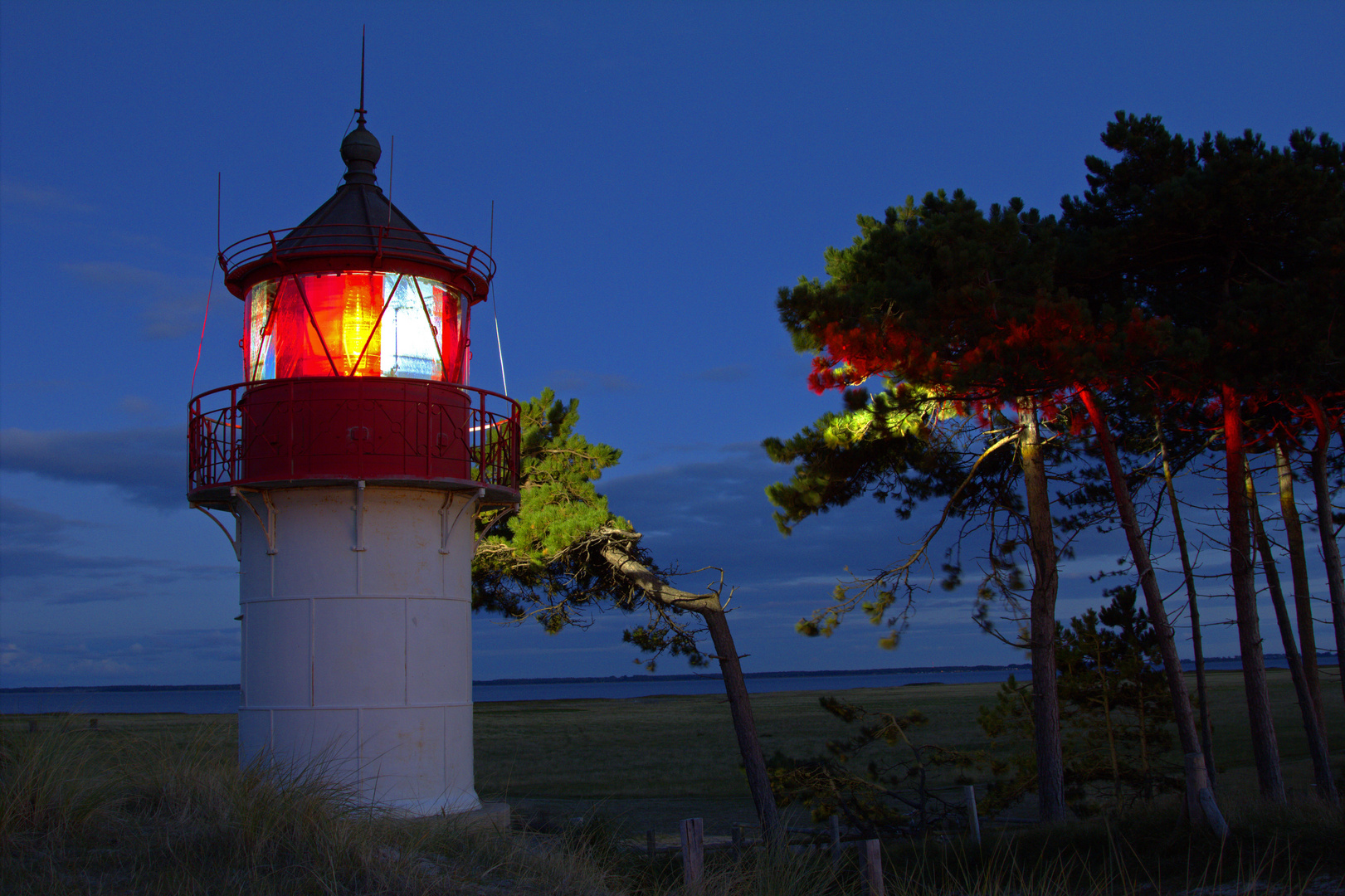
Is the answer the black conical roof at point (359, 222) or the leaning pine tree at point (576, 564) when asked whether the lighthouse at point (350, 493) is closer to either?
the black conical roof at point (359, 222)

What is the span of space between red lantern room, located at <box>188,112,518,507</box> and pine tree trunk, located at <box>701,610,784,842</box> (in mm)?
5376

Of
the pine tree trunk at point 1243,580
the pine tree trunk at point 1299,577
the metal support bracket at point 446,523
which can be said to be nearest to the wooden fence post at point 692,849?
the metal support bracket at point 446,523

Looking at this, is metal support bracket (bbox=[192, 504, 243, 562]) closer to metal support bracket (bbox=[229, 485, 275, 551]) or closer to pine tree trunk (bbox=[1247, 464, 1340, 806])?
metal support bracket (bbox=[229, 485, 275, 551])

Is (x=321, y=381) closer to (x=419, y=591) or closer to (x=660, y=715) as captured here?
(x=419, y=591)

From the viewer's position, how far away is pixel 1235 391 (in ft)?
46.8

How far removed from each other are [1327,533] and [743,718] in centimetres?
819

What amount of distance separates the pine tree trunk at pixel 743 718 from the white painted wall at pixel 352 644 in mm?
5029

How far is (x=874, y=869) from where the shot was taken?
7.86 m

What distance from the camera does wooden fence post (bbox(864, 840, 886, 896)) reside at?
7666mm

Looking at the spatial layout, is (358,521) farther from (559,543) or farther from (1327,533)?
(1327,533)

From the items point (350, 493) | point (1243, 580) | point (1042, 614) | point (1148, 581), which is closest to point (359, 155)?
point (350, 493)

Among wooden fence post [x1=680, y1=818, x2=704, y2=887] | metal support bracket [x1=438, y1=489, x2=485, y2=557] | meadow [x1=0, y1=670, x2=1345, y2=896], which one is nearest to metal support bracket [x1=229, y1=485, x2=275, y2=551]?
metal support bracket [x1=438, y1=489, x2=485, y2=557]

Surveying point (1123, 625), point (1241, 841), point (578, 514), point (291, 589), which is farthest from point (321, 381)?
point (1123, 625)

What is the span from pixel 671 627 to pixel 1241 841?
8184 mm
